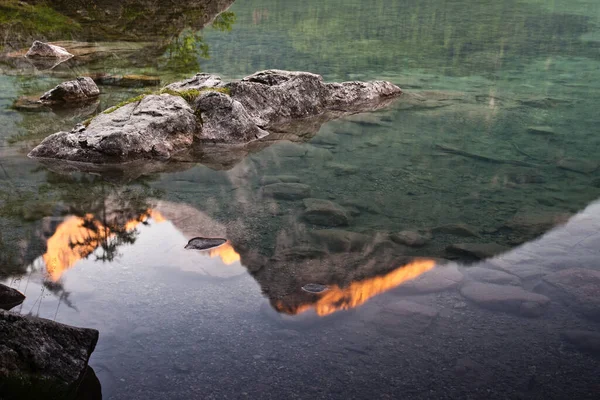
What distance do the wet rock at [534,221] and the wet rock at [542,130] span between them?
487 cm

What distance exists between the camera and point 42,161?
10992 mm

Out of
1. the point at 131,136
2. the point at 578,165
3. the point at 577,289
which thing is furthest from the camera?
the point at 131,136

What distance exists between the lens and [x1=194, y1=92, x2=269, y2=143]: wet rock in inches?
493

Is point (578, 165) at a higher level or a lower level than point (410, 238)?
higher

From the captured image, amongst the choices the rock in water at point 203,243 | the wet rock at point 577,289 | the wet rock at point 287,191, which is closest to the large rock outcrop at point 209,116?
the wet rock at point 287,191

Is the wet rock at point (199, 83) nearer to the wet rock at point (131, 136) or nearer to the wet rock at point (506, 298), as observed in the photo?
the wet rock at point (131, 136)

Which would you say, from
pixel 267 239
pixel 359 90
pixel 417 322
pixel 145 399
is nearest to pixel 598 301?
pixel 417 322

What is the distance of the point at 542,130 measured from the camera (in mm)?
13305

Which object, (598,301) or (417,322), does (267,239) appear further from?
(598,301)

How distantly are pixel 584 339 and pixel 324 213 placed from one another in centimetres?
395

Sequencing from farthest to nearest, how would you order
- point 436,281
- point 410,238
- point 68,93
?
1. point 68,93
2. point 410,238
3. point 436,281

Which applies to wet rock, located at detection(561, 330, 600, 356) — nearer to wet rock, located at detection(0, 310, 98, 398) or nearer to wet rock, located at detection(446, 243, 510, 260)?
wet rock, located at detection(446, 243, 510, 260)

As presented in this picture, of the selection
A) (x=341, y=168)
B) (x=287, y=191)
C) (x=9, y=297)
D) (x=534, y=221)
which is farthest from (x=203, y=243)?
(x=534, y=221)

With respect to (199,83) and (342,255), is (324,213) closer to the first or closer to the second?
(342,255)
